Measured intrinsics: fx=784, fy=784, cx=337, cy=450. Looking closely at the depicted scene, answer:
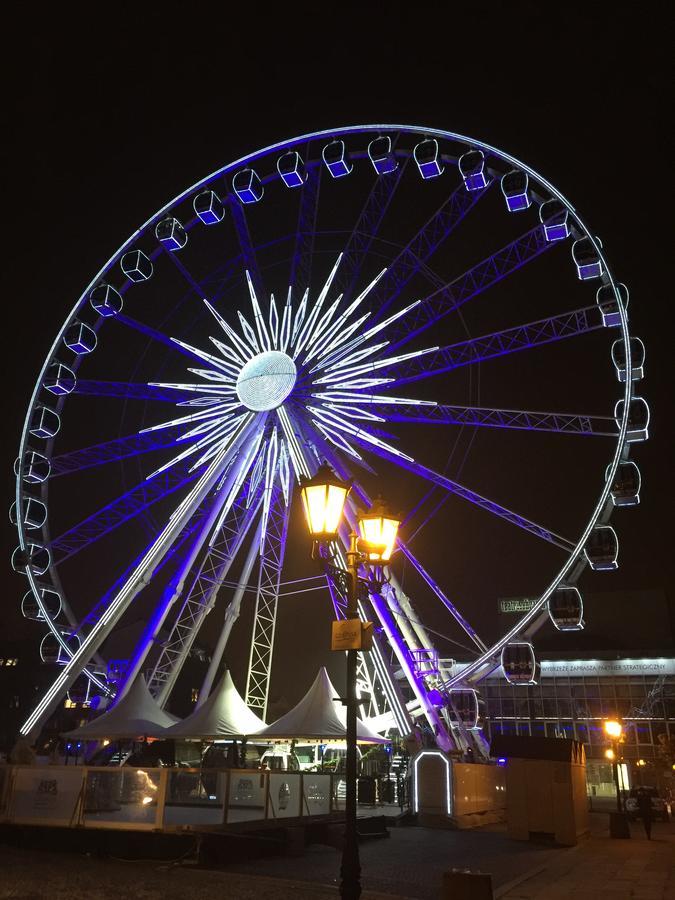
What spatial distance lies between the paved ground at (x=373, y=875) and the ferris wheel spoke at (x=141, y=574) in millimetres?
9266

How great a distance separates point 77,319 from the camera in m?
26.0

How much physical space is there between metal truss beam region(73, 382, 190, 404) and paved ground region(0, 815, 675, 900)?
1335cm

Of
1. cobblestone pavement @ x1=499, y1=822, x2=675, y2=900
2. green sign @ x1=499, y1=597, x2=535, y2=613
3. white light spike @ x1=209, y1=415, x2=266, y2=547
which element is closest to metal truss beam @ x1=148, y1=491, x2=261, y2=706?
white light spike @ x1=209, y1=415, x2=266, y2=547

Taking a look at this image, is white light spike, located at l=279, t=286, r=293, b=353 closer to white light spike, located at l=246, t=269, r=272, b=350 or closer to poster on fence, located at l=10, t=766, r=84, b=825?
white light spike, located at l=246, t=269, r=272, b=350

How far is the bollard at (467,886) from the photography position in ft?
25.2

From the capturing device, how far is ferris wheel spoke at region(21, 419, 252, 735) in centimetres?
2295

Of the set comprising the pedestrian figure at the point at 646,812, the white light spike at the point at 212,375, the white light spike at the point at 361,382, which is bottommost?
the pedestrian figure at the point at 646,812

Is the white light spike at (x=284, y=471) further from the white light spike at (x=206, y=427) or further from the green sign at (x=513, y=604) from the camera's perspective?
the green sign at (x=513, y=604)

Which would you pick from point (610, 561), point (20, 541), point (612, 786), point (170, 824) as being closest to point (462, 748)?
point (610, 561)

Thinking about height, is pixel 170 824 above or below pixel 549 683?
below

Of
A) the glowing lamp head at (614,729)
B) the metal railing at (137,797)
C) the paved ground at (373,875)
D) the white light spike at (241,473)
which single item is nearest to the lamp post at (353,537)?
the paved ground at (373,875)

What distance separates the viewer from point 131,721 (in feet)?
67.4

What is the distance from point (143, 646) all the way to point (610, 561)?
545 inches

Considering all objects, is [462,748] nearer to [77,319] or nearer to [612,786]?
[77,319]
